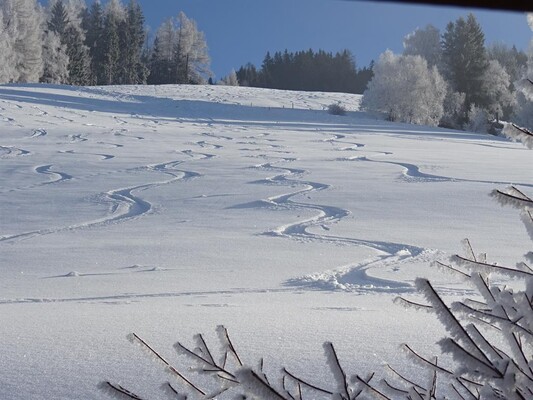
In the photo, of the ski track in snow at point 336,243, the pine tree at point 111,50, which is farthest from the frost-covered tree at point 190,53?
the ski track in snow at point 336,243

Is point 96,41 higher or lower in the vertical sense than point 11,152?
higher

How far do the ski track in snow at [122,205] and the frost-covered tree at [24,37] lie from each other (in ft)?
127

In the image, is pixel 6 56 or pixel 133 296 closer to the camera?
pixel 133 296

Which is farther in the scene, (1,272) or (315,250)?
(315,250)

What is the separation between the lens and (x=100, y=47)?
59.9m

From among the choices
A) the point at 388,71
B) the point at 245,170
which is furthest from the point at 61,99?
the point at 245,170

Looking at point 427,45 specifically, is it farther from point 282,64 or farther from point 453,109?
point 282,64

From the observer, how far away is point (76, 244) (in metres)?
7.36

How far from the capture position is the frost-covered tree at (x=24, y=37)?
4941 centimetres

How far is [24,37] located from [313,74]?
101ft

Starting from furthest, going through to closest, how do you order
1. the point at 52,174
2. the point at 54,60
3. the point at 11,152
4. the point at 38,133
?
the point at 54,60
the point at 38,133
the point at 11,152
the point at 52,174

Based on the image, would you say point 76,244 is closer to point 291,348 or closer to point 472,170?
point 291,348

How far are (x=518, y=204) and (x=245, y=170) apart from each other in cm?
1253

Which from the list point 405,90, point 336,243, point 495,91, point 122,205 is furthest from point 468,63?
point 336,243
